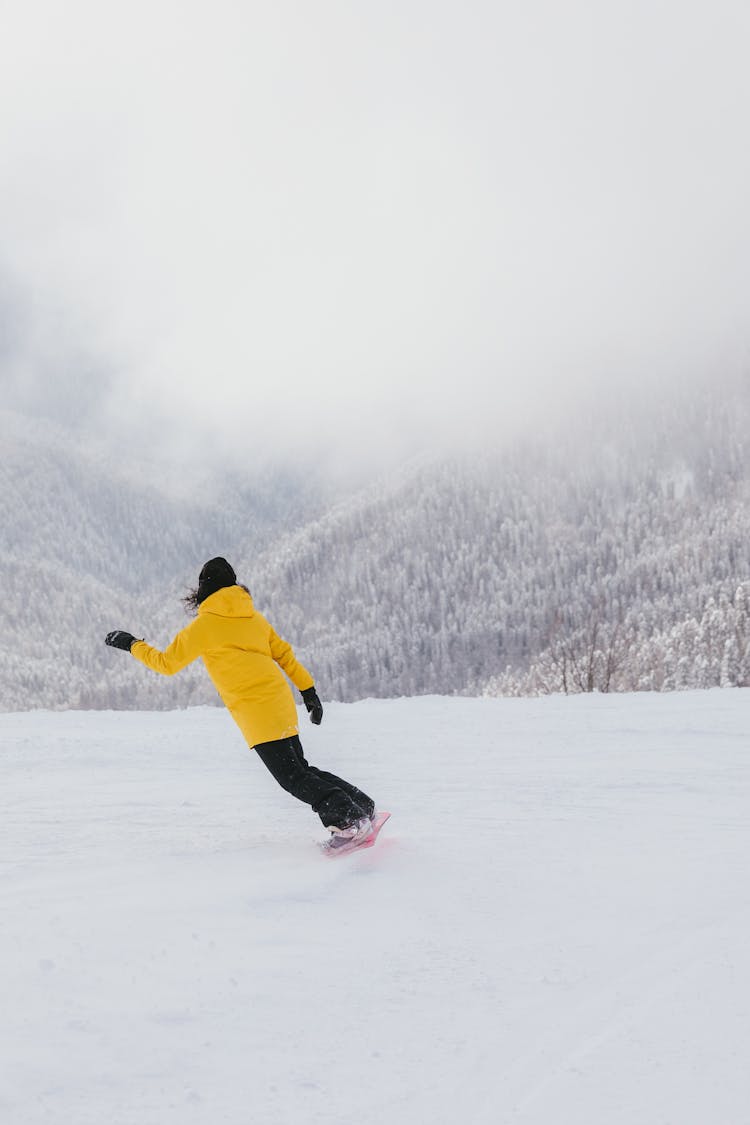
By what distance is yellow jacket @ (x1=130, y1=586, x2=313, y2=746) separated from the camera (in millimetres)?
5438

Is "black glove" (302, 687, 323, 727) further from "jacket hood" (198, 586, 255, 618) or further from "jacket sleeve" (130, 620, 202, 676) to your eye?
"jacket sleeve" (130, 620, 202, 676)

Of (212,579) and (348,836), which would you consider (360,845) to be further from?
(212,579)

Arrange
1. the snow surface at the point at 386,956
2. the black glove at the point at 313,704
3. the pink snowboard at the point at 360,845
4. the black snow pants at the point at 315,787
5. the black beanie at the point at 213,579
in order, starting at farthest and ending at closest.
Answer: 1. the black glove at the point at 313,704
2. the black beanie at the point at 213,579
3. the black snow pants at the point at 315,787
4. the pink snowboard at the point at 360,845
5. the snow surface at the point at 386,956

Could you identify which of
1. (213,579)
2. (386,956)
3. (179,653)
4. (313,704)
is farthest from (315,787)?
(386,956)

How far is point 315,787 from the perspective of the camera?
5.34m

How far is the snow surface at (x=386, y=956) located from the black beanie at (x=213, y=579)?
164cm

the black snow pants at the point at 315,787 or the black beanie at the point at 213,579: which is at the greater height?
the black beanie at the point at 213,579

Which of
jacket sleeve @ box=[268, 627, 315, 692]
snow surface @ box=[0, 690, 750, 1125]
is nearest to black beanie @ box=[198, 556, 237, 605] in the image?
jacket sleeve @ box=[268, 627, 315, 692]

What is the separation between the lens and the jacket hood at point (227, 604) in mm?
5477

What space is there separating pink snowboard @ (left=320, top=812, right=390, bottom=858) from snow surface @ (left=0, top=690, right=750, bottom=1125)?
3.6 inches

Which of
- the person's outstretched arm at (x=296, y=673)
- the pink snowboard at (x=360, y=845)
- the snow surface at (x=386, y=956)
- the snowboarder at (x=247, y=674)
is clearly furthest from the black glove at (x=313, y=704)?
the pink snowboard at (x=360, y=845)

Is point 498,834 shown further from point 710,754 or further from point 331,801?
point 710,754

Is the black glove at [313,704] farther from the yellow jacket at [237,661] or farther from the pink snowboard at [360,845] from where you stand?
the pink snowboard at [360,845]

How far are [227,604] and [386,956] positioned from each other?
2.66 meters
